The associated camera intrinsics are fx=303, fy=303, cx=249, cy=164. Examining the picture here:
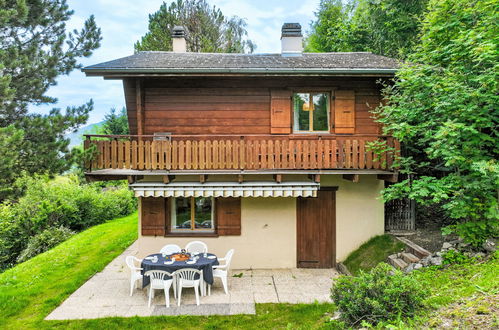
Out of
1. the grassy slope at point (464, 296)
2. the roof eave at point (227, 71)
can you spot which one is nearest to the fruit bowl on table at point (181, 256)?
the roof eave at point (227, 71)

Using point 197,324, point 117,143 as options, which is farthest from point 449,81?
point 117,143

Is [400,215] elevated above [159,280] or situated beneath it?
elevated above

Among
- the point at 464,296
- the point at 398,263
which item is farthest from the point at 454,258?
A: the point at 464,296

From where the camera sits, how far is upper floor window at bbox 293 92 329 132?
11547mm

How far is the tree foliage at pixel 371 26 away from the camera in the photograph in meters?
18.9

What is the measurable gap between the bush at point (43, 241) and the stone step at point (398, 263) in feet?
55.9

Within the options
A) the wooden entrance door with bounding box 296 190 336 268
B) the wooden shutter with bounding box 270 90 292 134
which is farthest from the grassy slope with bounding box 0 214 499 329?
the wooden shutter with bounding box 270 90 292 134

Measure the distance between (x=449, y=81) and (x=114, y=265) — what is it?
42.4 ft

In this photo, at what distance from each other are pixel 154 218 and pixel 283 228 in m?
4.76

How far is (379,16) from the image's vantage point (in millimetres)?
21562

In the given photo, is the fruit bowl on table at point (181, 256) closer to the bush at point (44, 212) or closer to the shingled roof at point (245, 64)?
the shingled roof at point (245, 64)

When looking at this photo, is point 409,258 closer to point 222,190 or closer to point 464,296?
point 464,296

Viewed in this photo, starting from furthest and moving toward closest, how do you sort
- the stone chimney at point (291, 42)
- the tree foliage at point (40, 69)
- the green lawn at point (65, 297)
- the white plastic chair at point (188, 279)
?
the stone chimney at point (291, 42) < the tree foliage at point (40, 69) < the white plastic chair at point (188, 279) < the green lawn at point (65, 297)

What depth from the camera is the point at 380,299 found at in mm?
5641
